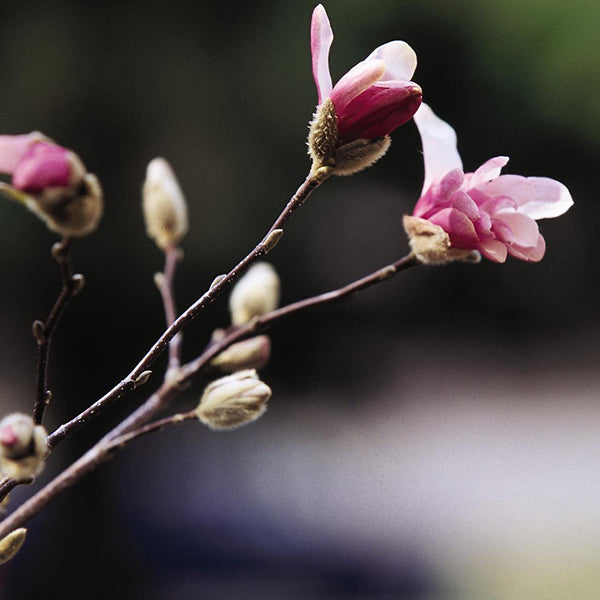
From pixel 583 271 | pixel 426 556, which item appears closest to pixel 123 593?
pixel 426 556

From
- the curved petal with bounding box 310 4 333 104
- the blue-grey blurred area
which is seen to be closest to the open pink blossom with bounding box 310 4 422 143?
the curved petal with bounding box 310 4 333 104

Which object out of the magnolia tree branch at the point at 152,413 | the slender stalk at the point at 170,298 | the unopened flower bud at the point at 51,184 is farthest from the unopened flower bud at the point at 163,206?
the unopened flower bud at the point at 51,184

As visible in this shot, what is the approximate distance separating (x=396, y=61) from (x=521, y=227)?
0.26 feet

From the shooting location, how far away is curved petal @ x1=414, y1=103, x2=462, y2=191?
0.30 metres

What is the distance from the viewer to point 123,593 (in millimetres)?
2141

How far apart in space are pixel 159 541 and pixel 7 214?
122cm

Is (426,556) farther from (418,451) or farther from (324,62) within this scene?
(324,62)

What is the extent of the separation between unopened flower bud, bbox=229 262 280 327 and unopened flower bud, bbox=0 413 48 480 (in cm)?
22

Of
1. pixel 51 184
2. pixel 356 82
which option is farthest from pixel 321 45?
pixel 51 184

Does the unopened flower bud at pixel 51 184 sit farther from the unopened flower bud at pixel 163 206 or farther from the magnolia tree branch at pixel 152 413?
the unopened flower bud at pixel 163 206

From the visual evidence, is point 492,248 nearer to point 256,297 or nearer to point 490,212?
point 490,212

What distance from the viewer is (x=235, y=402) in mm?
311

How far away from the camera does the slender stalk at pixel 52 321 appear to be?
0.22 metres

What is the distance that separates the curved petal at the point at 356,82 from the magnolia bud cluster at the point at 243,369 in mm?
117
